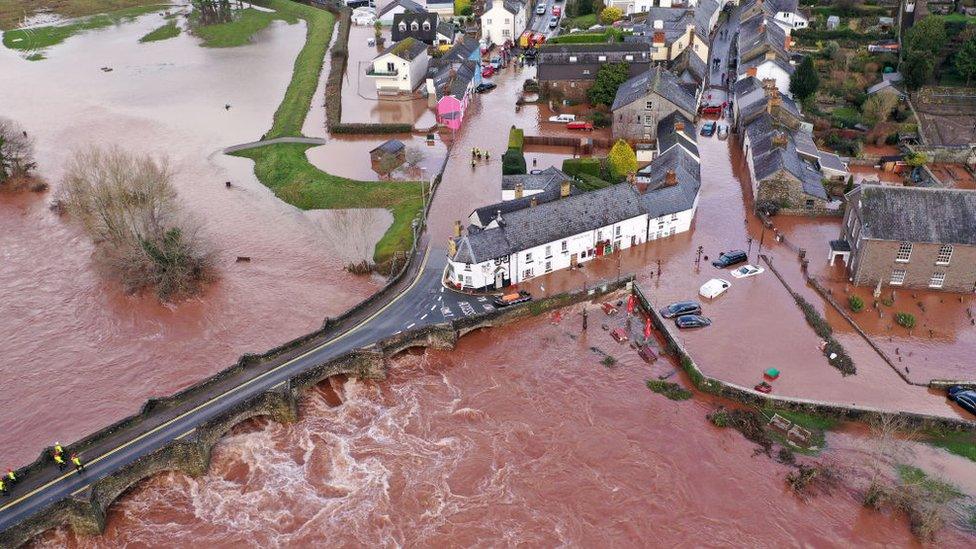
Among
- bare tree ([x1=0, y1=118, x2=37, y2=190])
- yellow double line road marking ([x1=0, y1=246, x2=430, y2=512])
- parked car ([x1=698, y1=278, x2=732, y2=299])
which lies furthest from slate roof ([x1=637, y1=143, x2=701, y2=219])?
bare tree ([x1=0, y1=118, x2=37, y2=190])

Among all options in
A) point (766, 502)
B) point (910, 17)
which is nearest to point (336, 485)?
point (766, 502)

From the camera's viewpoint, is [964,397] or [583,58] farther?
[583,58]

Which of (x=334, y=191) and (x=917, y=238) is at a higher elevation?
(x=917, y=238)

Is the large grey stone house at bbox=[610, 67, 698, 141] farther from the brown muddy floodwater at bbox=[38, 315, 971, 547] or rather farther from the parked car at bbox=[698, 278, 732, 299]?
the brown muddy floodwater at bbox=[38, 315, 971, 547]

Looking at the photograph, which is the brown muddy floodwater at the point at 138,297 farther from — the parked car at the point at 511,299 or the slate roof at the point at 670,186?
the slate roof at the point at 670,186

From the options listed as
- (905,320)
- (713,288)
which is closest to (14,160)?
(713,288)

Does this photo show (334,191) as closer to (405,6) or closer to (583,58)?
(583,58)
